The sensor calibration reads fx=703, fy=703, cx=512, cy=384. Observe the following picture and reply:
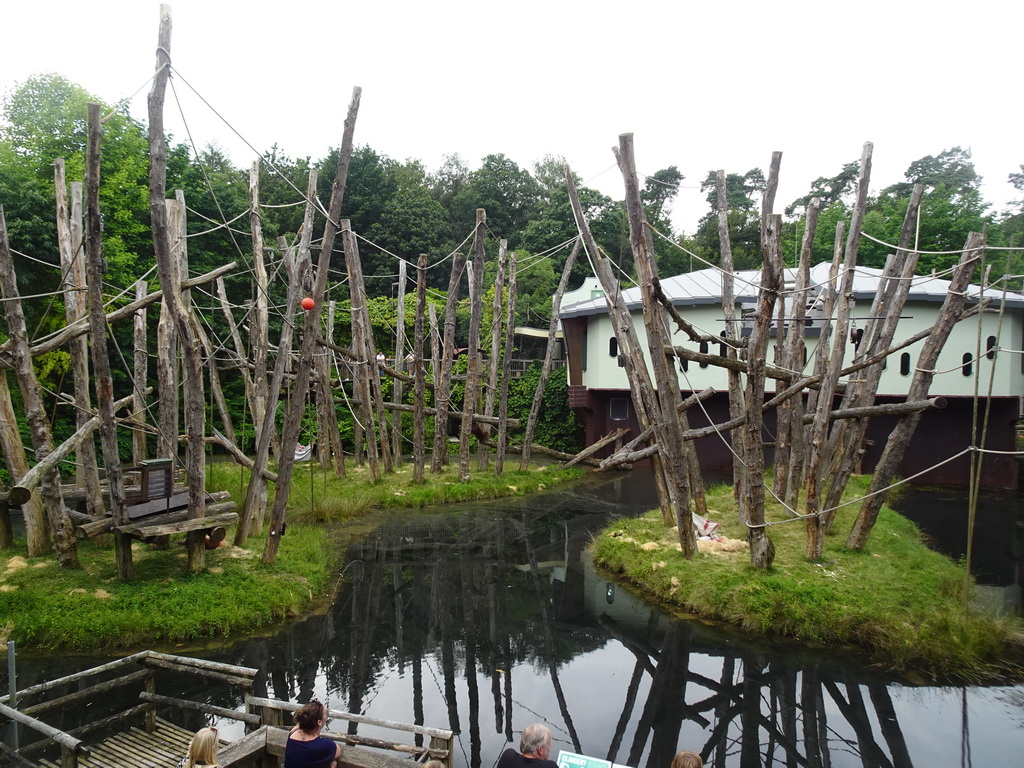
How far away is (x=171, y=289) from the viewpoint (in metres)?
9.00

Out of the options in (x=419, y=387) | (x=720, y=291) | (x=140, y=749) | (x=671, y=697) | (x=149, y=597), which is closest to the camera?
(x=140, y=749)

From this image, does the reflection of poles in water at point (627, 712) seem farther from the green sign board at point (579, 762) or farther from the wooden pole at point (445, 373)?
the wooden pole at point (445, 373)

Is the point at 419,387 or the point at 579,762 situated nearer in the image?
the point at 579,762

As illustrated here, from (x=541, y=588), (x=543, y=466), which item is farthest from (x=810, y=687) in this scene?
(x=543, y=466)

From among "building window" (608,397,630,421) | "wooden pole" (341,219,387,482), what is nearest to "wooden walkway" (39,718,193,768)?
"wooden pole" (341,219,387,482)

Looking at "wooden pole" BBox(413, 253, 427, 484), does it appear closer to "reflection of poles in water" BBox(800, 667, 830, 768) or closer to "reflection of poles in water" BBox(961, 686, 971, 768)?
"reflection of poles in water" BBox(800, 667, 830, 768)

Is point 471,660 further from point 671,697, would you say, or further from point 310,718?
point 310,718

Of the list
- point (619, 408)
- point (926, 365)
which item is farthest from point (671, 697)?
point (619, 408)

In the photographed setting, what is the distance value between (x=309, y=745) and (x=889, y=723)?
18.5 ft

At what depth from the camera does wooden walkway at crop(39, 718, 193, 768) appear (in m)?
5.71

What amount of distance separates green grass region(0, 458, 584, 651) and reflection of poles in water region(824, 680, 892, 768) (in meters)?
6.69

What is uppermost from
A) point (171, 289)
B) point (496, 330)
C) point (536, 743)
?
point (496, 330)

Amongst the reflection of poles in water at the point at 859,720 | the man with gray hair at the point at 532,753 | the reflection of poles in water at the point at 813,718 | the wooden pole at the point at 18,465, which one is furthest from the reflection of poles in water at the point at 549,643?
the wooden pole at the point at 18,465

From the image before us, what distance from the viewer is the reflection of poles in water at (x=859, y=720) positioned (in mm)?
6441
